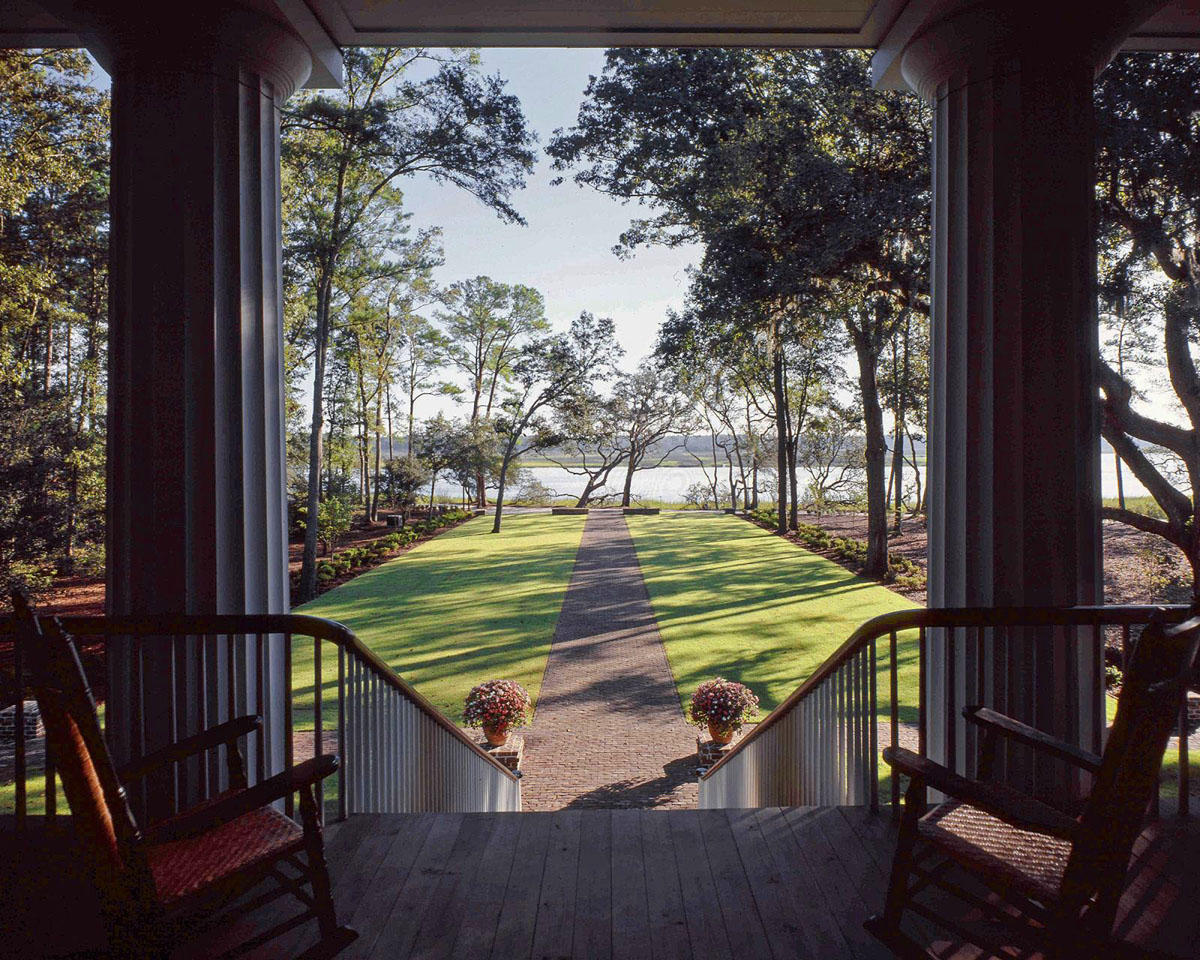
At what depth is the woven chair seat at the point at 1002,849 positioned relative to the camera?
1.66 meters

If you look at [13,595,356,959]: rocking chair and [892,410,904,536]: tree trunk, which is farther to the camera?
[892,410,904,536]: tree trunk

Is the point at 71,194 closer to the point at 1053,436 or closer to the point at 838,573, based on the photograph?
the point at 1053,436

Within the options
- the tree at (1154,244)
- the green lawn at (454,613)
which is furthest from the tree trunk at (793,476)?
the tree at (1154,244)

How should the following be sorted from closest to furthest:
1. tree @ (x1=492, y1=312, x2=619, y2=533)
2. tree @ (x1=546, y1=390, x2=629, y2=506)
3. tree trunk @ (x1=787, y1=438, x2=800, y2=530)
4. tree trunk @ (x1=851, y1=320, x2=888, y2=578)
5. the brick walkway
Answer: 1. the brick walkway
2. tree trunk @ (x1=851, y1=320, x2=888, y2=578)
3. tree trunk @ (x1=787, y1=438, x2=800, y2=530)
4. tree @ (x1=492, y1=312, x2=619, y2=533)
5. tree @ (x1=546, y1=390, x2=629, y2=506)

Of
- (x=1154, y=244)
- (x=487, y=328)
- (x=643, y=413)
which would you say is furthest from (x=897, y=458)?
(x=1154, y=244)

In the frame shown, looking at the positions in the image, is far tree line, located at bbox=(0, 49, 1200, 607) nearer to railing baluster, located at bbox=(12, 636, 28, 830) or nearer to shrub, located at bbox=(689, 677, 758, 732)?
railing baluster, located at bbox=(12, 636, 28, 830)

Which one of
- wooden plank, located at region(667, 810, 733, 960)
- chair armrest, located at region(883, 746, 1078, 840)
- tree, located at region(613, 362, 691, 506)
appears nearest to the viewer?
chair armrest, located at region(883, 746, 1078, 840)

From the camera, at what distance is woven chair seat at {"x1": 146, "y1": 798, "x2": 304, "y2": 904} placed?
5.61 feet

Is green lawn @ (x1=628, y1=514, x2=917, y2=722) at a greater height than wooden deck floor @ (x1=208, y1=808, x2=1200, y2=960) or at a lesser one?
lesser

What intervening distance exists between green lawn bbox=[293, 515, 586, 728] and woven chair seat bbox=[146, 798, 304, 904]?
6630 millimetres

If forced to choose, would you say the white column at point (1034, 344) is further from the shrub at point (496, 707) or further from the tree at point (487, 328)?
the tree at point (487, 328)

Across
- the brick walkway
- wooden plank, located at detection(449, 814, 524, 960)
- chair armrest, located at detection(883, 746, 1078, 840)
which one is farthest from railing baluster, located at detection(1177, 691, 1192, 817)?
the brick walkway

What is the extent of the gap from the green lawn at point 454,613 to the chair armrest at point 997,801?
23.4 feet

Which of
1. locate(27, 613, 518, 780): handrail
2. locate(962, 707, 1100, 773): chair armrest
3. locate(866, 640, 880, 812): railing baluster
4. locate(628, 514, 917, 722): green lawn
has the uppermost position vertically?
locate(27, 613, 518, 780): handrail
